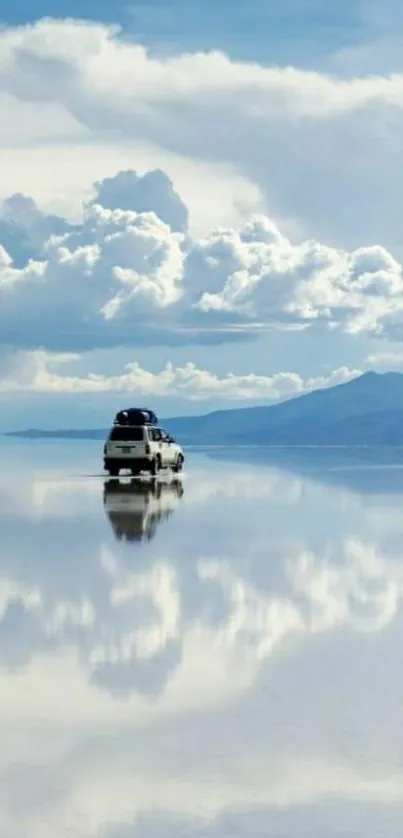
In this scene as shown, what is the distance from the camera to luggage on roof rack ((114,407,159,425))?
73494 millimetres

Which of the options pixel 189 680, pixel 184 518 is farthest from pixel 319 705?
pixel 184 518

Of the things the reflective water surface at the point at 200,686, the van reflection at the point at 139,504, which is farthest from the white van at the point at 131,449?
the reflective water surface at the point at 200,686

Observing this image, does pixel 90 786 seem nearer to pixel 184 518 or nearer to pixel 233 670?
pixel 233 670

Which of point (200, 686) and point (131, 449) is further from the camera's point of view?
point (131, 449)

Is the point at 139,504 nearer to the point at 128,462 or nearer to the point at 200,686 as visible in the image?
the point at 128,462

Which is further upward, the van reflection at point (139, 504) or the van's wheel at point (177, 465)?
the van's wheel at point (177, 465)

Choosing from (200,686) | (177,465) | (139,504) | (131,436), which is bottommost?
(200,686)

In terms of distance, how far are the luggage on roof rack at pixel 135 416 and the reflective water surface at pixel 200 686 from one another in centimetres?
4451

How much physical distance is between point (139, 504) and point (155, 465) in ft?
68.6

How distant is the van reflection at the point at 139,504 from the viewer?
3023 cm

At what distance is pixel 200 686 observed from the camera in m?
12.9

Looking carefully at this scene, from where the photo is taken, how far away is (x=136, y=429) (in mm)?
60281

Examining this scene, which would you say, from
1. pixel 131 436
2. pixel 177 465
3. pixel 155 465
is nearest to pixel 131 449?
pixel 131 436

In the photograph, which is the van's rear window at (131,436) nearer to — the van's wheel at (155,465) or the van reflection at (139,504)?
the van's wheel at (155,465)
